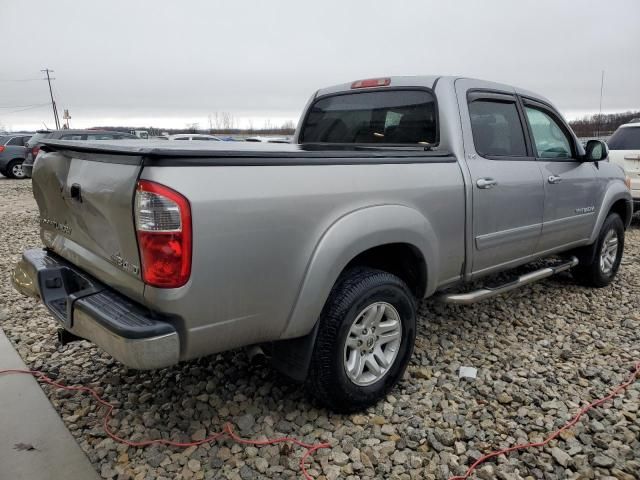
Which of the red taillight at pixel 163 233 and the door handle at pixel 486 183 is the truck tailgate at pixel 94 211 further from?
the door handle at pixel 486 183

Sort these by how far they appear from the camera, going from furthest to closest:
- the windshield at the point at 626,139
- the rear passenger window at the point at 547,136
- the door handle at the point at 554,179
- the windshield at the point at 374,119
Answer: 1. the windshield at the point at 626,139
2. the rear passenger window at the point at 547,136
3. the door handle at the point at 554,179
4. the windshield at the point at 374,119

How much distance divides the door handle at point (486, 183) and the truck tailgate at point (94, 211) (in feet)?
6.92

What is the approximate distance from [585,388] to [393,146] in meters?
1.98

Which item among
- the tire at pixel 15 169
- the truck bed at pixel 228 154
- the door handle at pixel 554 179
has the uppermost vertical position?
the truck bed at pixel 228 154

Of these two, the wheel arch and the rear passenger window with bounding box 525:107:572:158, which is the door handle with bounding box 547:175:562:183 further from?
the wheel arch

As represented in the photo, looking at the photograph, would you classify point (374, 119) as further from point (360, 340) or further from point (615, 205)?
point (615, 205)

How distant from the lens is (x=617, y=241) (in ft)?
16.6

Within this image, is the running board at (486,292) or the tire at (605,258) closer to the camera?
the running board at (486,292)

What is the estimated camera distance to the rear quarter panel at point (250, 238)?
195 cm

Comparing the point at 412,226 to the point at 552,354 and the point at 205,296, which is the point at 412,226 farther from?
the point at 552,354

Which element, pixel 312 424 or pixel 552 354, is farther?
pixel 552 354

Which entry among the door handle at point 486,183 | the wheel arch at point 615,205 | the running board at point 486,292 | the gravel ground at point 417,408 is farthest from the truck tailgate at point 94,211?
the wheel arch at point 615,205

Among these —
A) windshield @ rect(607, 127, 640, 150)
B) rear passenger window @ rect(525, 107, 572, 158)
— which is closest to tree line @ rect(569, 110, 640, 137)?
windshield @ rect(607, 127, 640, 150)

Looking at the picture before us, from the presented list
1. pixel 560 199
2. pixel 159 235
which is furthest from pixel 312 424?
pixel 560 199
